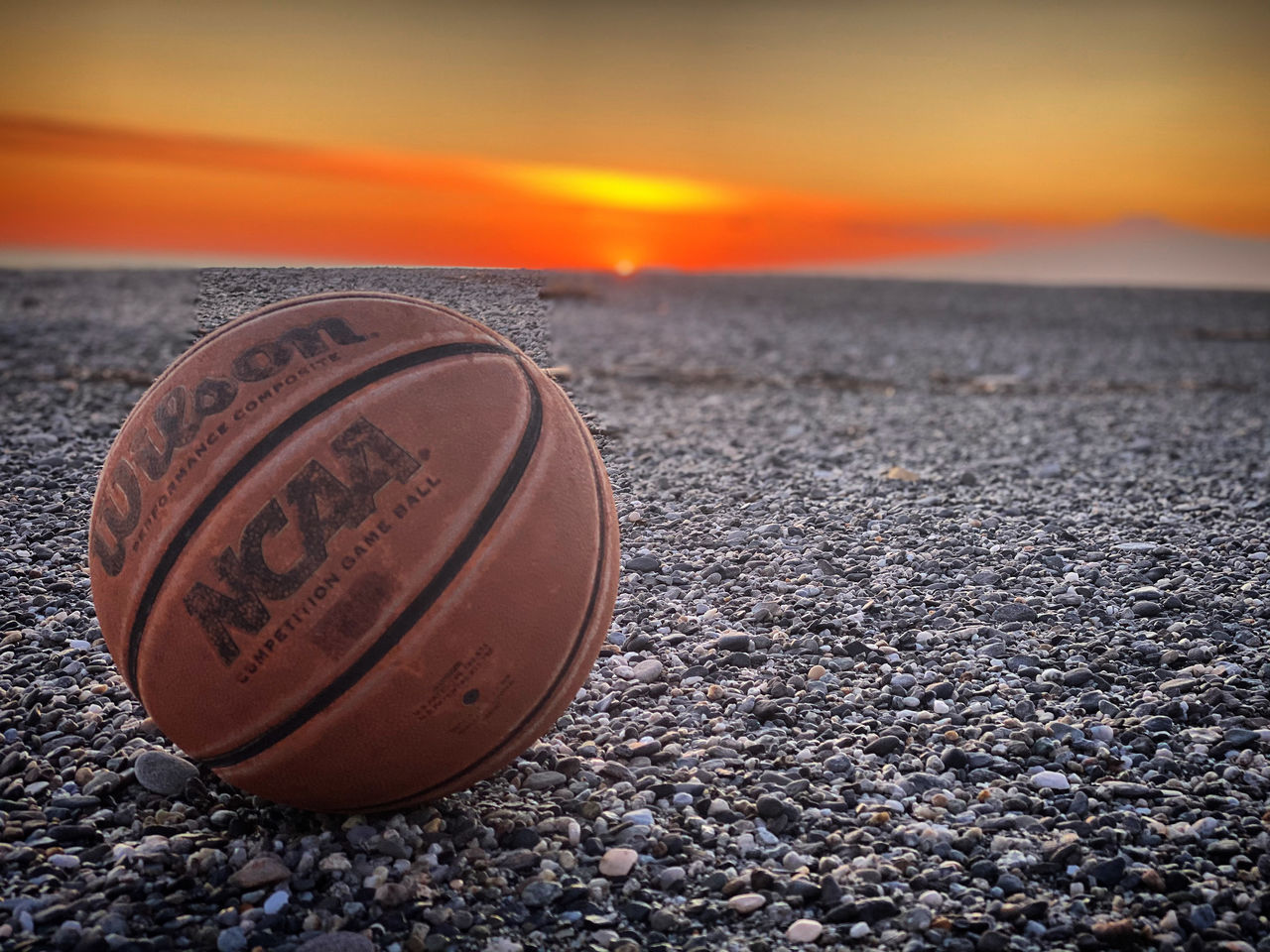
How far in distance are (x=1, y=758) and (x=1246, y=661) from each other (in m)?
4.90

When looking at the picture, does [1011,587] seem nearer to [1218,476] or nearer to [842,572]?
[842,572]

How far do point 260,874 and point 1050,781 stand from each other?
8.40 ft

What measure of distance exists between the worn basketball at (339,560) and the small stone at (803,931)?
96 cm

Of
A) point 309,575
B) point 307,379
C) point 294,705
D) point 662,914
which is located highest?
point 307,379

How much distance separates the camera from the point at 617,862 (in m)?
2.96

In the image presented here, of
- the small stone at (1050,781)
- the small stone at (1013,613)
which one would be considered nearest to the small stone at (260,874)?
the small stone at (1050,781)

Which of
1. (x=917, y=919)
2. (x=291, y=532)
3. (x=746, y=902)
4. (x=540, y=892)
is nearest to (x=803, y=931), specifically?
(x=746, y=902)

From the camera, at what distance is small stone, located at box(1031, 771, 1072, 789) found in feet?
11.1

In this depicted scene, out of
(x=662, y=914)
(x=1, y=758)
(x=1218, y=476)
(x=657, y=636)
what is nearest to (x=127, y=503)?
(x=1, y=758)

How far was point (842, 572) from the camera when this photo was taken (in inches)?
208

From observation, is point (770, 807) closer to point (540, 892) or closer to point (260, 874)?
A: point (540, 892)

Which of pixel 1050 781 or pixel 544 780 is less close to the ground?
pixel 1050 781

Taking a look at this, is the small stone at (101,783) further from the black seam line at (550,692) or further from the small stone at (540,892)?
the small stone at (540,892)

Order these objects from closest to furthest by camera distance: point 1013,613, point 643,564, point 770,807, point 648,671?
point 770,807 → point 648,671 → point 1013,613 → point 643,564
